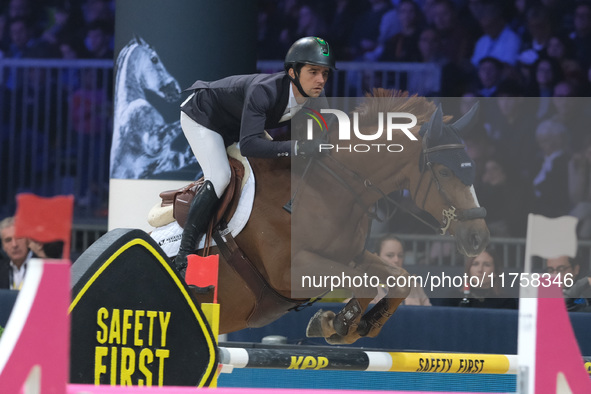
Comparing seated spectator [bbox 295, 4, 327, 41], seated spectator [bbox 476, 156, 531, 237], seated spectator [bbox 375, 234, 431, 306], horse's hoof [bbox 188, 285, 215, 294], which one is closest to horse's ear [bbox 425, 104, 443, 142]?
horse's hoof [bbox 188, 285, 215, 294]

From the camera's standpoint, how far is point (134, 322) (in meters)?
2.62

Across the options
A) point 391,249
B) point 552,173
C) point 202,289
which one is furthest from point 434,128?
point 552,173

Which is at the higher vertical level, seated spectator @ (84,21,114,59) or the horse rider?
seated spectator @ (84,21,114,59)

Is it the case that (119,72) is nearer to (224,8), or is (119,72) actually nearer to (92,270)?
(224,8)

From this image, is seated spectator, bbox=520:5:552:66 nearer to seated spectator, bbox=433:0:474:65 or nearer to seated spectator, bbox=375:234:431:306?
seated spectator, bbox=433:0:474:65

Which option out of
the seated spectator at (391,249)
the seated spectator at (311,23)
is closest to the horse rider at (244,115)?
the seated spectator at (391,249)

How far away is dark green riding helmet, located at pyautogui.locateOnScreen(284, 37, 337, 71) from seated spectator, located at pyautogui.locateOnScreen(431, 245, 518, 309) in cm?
177

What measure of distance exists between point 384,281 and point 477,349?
1.40 metres

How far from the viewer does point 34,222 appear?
1809 millimetres

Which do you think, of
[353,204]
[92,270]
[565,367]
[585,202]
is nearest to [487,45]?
[585,202]

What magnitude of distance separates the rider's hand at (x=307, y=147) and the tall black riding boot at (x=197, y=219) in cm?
45

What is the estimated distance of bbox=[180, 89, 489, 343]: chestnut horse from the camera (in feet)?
13.5

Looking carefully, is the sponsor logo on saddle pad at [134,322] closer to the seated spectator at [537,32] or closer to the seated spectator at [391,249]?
the seated spectator at [391,249]

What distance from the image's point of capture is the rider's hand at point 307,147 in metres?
3.99
